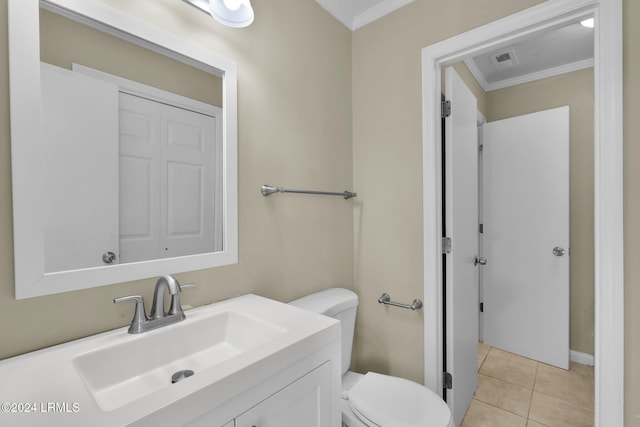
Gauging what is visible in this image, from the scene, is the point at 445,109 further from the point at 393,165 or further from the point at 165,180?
the point at 165,180

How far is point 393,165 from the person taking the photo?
165 centimetres

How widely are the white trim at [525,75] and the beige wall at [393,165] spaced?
3.04 feet

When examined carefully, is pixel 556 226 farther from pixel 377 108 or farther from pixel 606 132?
pixel 377 108

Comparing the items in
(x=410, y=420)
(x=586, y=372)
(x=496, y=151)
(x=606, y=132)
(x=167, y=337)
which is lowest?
(x=586, y=372)

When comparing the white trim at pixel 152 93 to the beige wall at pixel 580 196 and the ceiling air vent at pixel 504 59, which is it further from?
the beige wall at pixel 580 196

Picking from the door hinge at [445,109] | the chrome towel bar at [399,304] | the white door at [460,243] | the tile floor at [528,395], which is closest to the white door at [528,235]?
the tile floor at [528,395]

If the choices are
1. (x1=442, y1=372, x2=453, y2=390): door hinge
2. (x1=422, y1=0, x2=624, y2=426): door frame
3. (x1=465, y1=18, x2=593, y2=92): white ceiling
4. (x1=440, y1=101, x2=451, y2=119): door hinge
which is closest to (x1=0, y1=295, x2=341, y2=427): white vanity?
(x1=442, y1=372, x2=453, y2=390): door hinge

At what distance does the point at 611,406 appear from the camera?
3.56 ft

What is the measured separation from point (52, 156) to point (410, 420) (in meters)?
1.46

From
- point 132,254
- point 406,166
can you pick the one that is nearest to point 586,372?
point 406,166

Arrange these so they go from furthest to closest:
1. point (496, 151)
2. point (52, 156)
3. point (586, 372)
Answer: point (496, 151), point (586, 372), point (52, 156)

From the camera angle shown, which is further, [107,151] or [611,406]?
[611,406]

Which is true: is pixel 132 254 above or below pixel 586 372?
above

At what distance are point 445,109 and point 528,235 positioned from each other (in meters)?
1.50
